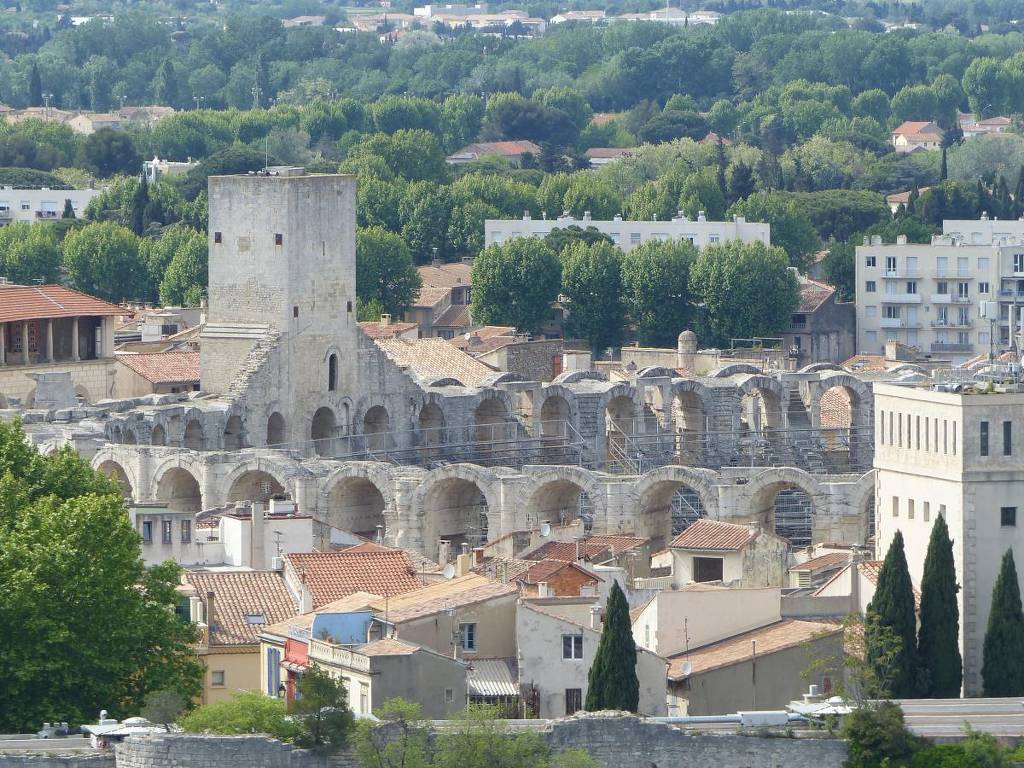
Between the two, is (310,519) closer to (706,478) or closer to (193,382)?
(706,478)

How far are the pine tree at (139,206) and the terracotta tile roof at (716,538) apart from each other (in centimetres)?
9590

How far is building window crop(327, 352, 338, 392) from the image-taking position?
3494 inches

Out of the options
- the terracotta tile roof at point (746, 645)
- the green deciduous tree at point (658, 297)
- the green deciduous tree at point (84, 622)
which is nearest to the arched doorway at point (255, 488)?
A: the green deciduous tree at point (84, 622)

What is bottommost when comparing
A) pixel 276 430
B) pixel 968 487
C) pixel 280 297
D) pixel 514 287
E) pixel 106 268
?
pixel 276 430

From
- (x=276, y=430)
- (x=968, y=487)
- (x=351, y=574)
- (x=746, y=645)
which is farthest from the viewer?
(x=276, y=430)

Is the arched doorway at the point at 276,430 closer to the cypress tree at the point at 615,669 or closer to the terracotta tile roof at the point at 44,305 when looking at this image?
the terracotta tile roof at the point at 44,305

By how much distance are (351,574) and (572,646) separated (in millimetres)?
Result: 6780

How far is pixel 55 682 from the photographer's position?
171ft

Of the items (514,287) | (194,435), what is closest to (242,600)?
(194,435)

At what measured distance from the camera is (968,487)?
56.3 m

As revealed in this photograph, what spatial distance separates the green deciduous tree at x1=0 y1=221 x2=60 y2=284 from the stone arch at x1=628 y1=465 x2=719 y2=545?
6544 centimetres

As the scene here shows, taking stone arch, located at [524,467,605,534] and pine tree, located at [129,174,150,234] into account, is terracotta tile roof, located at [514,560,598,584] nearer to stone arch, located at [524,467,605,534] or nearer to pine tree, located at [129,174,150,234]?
stone arch, located at [524,467,605,534]

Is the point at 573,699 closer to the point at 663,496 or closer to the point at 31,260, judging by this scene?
the point at 663,496

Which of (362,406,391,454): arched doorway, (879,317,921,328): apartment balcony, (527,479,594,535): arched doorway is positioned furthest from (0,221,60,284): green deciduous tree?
(527,479,594,535): arched doorway
